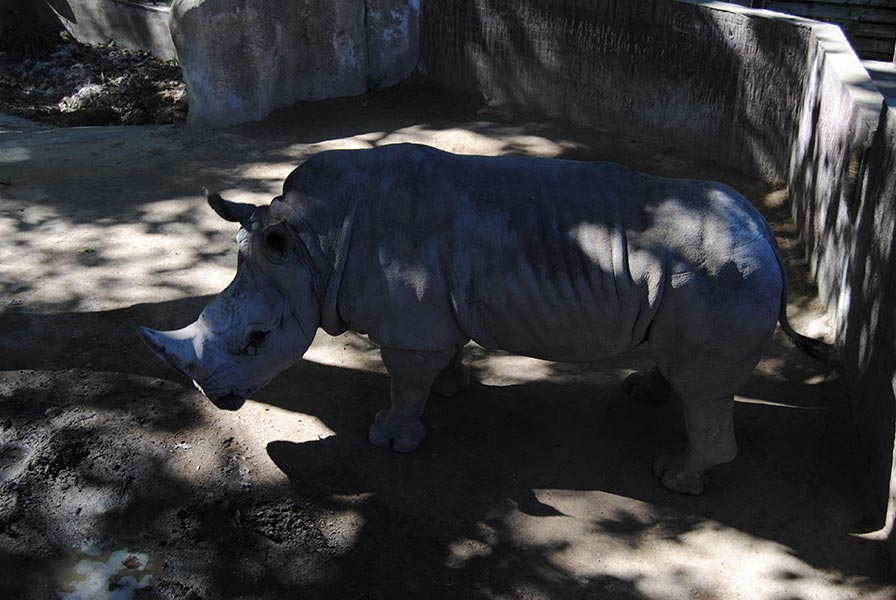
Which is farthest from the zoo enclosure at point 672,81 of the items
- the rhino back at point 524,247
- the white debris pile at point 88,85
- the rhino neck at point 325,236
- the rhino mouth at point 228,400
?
the rhino mouth at point 228,400

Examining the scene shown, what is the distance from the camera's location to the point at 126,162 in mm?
8938

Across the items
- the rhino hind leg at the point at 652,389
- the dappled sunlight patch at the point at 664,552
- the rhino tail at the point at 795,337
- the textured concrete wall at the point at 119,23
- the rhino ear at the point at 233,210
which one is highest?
the textured concrete wall at the point at 119,23

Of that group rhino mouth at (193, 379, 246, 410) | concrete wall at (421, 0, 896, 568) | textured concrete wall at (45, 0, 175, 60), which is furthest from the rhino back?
textured concrete wall at (45, 0, 175, 60)

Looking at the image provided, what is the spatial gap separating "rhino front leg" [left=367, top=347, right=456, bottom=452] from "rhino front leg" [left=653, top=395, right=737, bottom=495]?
4.31ft

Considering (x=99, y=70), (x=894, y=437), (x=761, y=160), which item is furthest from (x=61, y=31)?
(x=894, y=437)

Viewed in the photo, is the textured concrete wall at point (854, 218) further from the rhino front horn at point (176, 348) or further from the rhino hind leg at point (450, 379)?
the rhino front horn at point (176, 348)

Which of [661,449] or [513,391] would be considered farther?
[513,391]

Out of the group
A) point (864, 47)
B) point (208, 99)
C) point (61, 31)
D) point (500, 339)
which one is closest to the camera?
point (500, 339)

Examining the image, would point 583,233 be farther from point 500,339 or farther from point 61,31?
point 61,31

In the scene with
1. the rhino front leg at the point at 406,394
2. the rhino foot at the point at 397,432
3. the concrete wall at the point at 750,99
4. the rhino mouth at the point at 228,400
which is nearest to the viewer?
the rhino mouth at the point at 228,400

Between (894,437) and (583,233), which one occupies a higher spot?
(583,233)

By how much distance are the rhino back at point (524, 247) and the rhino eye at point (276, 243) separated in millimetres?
338

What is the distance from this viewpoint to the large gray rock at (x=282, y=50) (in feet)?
30.6

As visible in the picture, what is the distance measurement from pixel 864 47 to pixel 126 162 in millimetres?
9787
